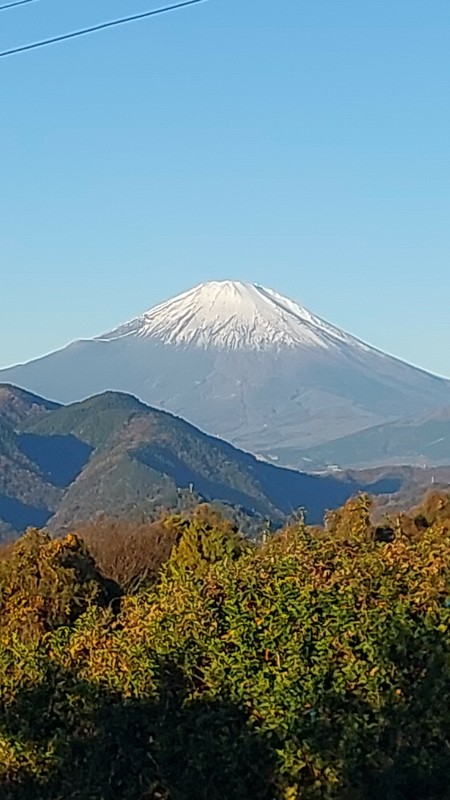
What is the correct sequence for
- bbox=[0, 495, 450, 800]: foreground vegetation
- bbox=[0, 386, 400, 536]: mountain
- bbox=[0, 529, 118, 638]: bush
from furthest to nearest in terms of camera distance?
1. bbox=[0, 386, 400, 536]: mountain
2. bbox=[0, 529, 118, 638]: bush
3. bbox=[0, 495, 450, 800]: foreground vegetation

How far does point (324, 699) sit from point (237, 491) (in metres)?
108

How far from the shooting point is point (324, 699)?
8930 millimetres

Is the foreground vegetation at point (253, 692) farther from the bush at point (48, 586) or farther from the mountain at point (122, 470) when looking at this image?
the mountain at point (122, 470)

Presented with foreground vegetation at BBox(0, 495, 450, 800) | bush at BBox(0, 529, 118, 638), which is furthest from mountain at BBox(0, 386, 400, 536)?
foreground vegetation at BBox(0, 495, 450, 800)

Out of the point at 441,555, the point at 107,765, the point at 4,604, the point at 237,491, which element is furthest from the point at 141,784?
the point at 237,491

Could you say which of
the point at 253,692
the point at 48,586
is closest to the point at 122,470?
the point at 48,586

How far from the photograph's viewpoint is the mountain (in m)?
98.1

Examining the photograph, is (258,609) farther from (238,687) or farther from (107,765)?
(107,765)

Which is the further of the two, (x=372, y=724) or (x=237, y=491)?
(x=237, y=491)

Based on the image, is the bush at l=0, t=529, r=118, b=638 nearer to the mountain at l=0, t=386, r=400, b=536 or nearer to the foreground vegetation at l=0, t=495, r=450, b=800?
the foreground vegetation at l=0, t=495, r=450, b=800

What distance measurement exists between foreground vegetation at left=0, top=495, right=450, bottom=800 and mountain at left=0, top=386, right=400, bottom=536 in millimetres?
73816

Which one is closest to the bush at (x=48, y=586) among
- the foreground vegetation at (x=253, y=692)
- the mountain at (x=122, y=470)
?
the foreground vegetation at (x=253, y=692)

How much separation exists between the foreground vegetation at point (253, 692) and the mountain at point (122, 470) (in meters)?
73.8

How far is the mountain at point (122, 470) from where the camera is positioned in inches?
3863
